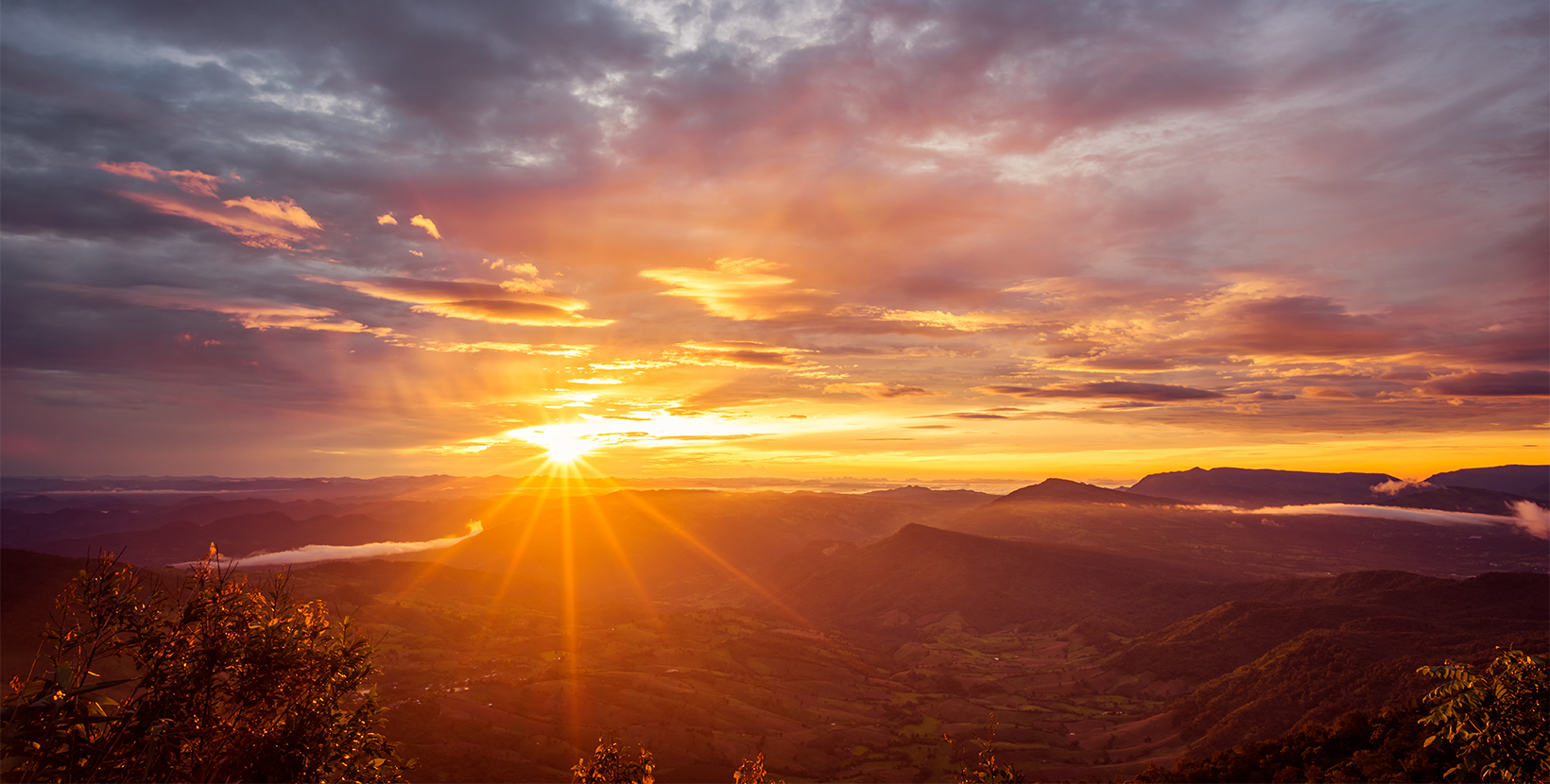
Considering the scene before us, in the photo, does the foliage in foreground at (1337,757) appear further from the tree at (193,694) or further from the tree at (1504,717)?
the tree at (193,694)

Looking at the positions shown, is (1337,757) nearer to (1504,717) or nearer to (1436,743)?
(1436,743)

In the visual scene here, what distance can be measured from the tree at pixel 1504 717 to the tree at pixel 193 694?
29280 millimetres

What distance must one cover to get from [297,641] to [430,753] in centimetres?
16513

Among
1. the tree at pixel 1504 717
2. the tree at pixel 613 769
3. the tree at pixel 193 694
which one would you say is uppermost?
the tree at pixel 193 694

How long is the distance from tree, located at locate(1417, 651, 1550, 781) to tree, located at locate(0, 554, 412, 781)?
29280 millimetres

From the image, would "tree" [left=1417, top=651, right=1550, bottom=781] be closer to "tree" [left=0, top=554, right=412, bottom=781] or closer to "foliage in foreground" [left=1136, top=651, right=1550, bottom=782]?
"foliage in foreground" [left=1136, top=651, right=1550, bottom=782]

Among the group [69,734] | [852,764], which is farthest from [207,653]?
[852,764]

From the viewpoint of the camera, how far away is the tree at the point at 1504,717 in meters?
18.6

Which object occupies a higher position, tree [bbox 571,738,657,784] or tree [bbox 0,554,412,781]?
tree [bbox 0,554,412,781]

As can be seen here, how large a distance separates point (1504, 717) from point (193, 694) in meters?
34.1

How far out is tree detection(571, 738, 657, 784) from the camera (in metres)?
26.1

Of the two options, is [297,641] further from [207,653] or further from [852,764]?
[852,764]

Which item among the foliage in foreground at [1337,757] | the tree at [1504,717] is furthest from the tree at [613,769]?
the foliage in foreground at [1337,757]

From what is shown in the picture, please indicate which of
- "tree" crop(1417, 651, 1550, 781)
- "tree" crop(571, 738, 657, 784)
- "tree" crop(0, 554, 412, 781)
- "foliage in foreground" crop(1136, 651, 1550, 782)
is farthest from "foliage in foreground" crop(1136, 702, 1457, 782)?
"tree" crop(0, 554, 412, 781)
